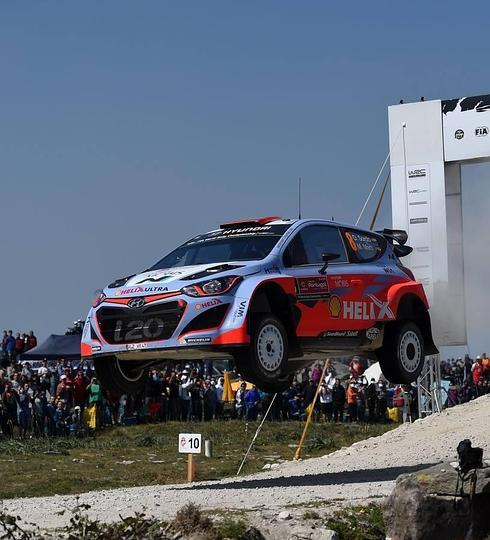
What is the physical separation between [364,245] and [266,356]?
2837 millimetres

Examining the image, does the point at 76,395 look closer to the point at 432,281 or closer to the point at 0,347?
the point at 0,347

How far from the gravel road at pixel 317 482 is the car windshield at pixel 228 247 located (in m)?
3.09

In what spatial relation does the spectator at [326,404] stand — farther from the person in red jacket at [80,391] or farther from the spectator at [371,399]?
the person in red jacket at [80,391]

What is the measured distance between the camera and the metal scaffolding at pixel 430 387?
87.1ft

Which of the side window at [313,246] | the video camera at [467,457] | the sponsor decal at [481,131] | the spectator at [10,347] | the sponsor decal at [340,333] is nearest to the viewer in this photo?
the video camera at [467,457]

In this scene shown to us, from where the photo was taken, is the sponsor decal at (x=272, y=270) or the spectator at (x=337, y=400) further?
the spectator at (x=337, y=400)

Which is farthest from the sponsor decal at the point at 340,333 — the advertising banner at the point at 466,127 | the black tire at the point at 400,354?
the advertising banner at the point at 466,127

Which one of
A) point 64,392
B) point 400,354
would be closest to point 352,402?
point 64,392

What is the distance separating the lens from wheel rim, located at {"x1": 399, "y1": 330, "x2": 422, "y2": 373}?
59.1ft

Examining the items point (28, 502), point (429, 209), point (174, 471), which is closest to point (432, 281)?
point (429, 209)

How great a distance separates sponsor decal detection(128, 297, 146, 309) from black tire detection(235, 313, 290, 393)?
4.60 feet

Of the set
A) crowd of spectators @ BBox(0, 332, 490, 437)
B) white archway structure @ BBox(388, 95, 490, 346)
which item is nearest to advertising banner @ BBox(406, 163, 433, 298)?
white archway structure @ BBox(388, 95, 490, 346)

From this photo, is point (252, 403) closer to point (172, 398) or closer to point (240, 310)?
point (172, 398)

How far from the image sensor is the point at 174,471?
81.1ft
